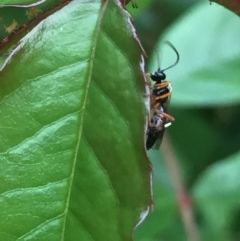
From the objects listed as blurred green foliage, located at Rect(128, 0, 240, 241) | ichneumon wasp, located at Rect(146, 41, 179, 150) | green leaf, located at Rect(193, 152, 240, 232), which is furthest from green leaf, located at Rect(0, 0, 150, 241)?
green leaf, located at Rect(193, 152, 240, 232)

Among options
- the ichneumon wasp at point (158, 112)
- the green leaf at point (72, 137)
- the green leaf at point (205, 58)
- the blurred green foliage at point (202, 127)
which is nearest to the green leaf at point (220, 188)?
the blurred green foliage at point (202, 127)

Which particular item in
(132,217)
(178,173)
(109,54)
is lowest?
(178,173)

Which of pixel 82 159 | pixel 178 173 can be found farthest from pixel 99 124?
pixel 178 173

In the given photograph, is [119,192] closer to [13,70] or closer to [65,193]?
[65,193]

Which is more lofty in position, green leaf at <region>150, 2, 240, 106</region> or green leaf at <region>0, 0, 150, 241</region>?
green leaf at <region>0, 0, 150, 241</region>

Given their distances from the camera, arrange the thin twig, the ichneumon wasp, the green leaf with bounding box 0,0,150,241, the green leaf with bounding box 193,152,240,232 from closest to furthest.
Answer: the green leaf with bounding box 0,0,150,241, the ichneumon wasp, the thin twig, the green leaf with bounding box 193,152,240,232

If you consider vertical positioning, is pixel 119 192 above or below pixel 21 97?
→ below

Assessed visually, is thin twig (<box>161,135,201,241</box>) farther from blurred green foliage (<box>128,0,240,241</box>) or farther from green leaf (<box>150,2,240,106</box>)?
green leaf (<box>150,2,240,106</box>)
